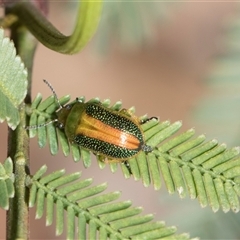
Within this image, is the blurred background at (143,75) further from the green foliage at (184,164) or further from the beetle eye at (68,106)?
the green foliage at (184,164)

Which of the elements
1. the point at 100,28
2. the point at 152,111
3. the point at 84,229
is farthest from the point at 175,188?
the point at 152,111

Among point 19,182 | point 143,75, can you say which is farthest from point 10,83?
point 143,75

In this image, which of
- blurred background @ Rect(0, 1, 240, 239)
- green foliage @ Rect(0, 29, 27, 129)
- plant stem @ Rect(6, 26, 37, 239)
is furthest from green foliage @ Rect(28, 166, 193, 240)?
blurred background @ Rect(0, 1, 240, 239)

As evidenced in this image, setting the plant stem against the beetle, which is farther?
the beetle

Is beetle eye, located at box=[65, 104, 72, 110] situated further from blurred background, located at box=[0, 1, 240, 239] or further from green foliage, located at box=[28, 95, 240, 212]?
blurred background, located at box=[0, 1, 240, 239]

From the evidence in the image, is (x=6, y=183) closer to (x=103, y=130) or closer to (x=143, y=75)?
(x=103, y=130)

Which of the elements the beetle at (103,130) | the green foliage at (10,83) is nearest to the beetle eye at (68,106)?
the beetle at (103,130)

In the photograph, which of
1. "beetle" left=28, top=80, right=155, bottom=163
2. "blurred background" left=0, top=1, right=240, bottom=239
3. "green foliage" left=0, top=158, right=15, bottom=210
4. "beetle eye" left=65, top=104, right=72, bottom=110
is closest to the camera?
"green foliage" left=0, top=158, right=15, bottom=210
